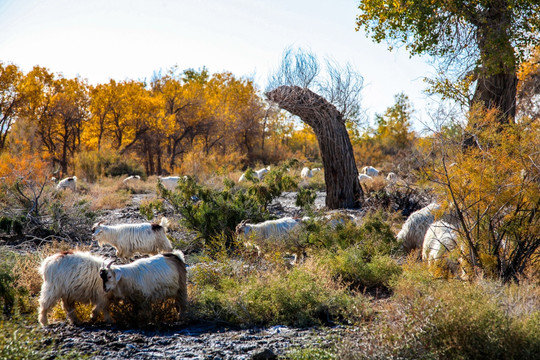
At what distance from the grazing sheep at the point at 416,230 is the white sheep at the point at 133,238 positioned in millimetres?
4101

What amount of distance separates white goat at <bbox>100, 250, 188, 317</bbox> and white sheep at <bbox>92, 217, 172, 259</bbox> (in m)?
2.64

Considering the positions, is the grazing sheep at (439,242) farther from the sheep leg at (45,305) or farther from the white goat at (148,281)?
the sheep leg at (45,305)

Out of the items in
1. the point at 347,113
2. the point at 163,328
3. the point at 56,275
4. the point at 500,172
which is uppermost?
the point at 347,113

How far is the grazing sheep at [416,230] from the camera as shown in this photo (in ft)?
27.9

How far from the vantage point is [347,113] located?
14406mm

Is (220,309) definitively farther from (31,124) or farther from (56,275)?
(31,124)

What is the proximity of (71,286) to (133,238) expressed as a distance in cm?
302

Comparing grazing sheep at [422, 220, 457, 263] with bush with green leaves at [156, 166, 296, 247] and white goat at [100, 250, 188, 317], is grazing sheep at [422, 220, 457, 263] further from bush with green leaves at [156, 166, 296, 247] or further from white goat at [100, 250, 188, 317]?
bush with green leaves at [156, 166, 296, 247]

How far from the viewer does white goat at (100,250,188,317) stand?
571 centimetres

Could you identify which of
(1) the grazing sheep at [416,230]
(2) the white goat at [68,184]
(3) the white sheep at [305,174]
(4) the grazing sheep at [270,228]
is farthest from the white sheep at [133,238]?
(3) the white sheep at [305,174]

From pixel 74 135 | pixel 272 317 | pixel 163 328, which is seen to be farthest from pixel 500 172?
pixel 74 135

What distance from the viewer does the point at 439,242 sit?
6.81 metres

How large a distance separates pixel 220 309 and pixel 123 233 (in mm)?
3440

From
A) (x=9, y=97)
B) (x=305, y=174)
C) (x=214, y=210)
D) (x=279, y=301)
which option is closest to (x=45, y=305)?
(x=279, y=301)
